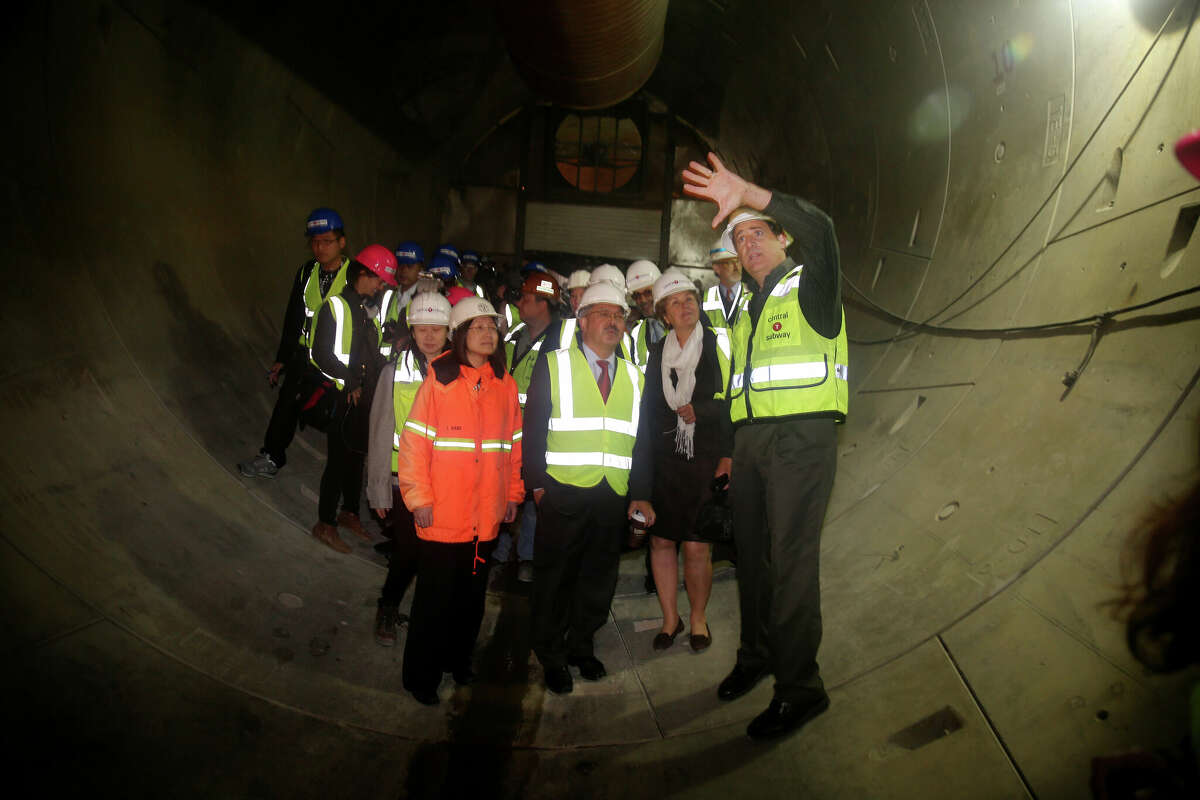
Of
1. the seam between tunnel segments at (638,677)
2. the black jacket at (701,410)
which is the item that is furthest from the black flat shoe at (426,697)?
the black jacket at (701,410)

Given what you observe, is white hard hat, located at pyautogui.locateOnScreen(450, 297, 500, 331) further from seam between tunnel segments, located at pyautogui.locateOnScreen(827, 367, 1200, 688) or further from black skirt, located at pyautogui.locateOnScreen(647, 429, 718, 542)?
seam between tunnel segments, located at pyautogui.locateOnScreen(827, 367, 1200, 688)

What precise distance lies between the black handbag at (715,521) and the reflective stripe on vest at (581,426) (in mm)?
475

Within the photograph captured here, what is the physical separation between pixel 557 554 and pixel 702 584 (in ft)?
2.89

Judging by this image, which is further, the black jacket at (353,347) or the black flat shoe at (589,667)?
the black jacket at (353,347)

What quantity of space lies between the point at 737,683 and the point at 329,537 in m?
2.74

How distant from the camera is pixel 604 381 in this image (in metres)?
3.26

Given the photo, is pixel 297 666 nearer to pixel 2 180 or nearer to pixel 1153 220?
pixel 2 180

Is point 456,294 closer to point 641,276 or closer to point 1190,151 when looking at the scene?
point 641,276

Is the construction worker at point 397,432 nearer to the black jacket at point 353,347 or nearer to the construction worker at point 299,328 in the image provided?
the black jacket at point 353,347

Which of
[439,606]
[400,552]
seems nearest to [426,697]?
[439,606]

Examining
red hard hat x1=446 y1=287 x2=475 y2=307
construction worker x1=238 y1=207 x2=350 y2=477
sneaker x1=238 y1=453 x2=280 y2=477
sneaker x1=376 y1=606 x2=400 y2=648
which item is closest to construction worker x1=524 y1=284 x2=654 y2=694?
sneaker x1=376 y1=606 x2=400 y2=648

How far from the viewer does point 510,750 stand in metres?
2.87

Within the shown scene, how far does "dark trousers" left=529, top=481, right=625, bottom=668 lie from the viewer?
3193 mm

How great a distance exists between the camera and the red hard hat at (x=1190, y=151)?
1.59m
